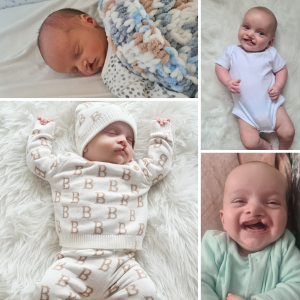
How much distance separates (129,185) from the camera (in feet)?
3.26

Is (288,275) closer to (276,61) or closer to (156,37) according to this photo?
(276,61)

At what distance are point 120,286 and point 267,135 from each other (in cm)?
69

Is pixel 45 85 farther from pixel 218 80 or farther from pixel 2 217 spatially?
pixel 218 80

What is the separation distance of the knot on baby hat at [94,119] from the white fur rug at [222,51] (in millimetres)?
279

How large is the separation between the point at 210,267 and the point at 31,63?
0.96 m

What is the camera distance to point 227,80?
3.49ft

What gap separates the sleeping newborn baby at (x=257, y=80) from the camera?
1044 mm

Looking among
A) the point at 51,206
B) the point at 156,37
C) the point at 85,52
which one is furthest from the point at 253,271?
the point at 85,52

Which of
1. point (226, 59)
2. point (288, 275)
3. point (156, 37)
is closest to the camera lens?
point (288, 275)

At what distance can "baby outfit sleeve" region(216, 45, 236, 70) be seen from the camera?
1078mm

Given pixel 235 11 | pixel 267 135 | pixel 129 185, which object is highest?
pixel 235 11

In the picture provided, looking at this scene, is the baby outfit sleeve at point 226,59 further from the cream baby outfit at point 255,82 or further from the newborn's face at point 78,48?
the newborn's face at point 78,48

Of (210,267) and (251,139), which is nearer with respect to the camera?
(210,267)

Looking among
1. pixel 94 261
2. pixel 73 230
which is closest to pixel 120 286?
pixel 94 261
